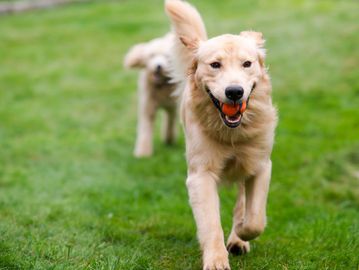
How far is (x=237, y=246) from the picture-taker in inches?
191

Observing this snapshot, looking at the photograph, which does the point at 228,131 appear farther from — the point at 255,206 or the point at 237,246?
the point at 237,246

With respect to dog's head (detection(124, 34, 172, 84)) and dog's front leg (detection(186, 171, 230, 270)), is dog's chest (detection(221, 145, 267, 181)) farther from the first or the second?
dog's head (detection(124, 34, 172, 84))

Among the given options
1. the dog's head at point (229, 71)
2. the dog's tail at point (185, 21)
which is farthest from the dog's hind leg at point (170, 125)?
the dog's head at point (229, 71)

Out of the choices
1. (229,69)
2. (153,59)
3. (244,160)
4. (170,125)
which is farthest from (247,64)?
(170,125)

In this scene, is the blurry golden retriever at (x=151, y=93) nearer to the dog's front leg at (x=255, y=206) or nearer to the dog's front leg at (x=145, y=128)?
the dog's front leg at (x=145, y=128)

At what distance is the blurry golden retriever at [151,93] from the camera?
8.85 meters

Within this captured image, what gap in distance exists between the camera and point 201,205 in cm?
441

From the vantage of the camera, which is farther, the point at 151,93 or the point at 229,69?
the point at 151,93

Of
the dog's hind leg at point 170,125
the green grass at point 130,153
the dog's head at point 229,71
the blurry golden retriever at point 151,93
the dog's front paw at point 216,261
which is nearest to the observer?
Answer: the dog's front paw at point 216,261

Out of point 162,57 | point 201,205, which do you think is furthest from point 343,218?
point 162,57

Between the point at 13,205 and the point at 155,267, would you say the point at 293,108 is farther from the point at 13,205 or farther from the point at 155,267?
the point at 155,267

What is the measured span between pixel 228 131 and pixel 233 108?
1.10ft

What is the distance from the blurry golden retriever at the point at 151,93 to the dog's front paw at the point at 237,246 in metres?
4.03

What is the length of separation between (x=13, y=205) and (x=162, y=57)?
3287 mm
